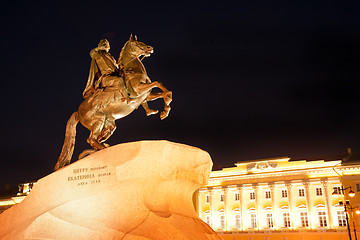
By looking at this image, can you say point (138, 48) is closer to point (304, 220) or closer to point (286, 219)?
point (304, 220)

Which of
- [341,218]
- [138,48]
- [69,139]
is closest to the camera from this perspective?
[138,48]

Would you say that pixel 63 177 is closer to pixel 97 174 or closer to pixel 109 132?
pixel 97 174

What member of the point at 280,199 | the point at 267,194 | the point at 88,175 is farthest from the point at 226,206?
the point at 88,175

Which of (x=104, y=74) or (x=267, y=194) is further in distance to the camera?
(x=267, y=194)

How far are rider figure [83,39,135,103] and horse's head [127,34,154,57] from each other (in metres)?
0.42

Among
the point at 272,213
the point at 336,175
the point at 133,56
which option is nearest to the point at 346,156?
the point at 336,175

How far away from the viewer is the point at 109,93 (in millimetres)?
6742

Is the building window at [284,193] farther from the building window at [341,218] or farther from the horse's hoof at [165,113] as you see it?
the horse's hoof at [165,113]

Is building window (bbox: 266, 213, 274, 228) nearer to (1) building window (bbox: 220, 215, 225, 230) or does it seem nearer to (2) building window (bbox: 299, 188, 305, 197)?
(2) building window (bbox: 299, 188, 305, 197)

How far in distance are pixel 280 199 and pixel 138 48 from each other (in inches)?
1782

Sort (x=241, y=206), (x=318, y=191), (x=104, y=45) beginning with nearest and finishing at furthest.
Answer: (x=104, y=45)
(x=318, y=191)
(x=241, y=206)

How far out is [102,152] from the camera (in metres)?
5.51

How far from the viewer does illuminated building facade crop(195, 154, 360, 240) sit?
44.3 metres

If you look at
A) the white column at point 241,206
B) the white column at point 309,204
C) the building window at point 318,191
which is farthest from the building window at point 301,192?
the white column at point 241,206
